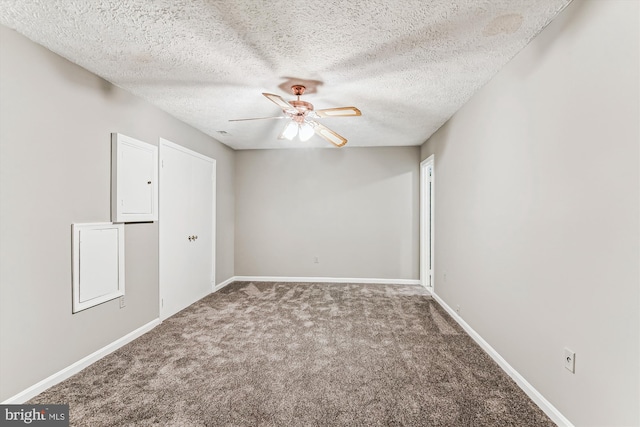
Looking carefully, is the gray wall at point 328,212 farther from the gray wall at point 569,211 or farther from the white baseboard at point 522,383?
the gray wall at point 569,211

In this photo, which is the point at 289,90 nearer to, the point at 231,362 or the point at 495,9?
the point at 495,9

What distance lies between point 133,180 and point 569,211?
3.51 metres

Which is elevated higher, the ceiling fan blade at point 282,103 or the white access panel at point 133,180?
the ceiling fan blade at point 282,103

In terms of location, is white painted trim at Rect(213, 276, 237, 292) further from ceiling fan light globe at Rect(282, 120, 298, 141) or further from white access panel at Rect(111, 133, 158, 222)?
ceiling fan light globe at Rect(282, 120, 298, 141)

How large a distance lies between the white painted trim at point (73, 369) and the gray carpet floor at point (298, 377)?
0.05 m

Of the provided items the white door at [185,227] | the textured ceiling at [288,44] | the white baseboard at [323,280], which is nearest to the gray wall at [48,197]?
the textured ceiling at [288,44]

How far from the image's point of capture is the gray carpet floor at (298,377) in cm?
190

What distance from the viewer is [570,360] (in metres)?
1.71

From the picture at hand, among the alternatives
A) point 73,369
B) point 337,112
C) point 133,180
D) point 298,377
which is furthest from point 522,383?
point 133,180

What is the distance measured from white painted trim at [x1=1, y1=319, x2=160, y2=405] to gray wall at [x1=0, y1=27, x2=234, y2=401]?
0.04 m

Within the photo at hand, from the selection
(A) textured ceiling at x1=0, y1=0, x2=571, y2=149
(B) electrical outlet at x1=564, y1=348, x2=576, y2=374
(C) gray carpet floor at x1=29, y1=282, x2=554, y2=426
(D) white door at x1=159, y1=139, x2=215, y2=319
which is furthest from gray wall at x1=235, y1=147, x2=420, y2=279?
(B) electrical outlet at x1=564, y1=348, x2=576, y2=374

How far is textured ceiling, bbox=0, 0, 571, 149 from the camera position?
5.86 feet

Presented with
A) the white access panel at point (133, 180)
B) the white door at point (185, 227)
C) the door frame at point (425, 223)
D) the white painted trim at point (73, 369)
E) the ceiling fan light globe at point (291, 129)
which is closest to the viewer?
the white painted trim at point (73, 369)

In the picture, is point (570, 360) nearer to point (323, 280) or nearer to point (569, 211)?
point (569, 211)
